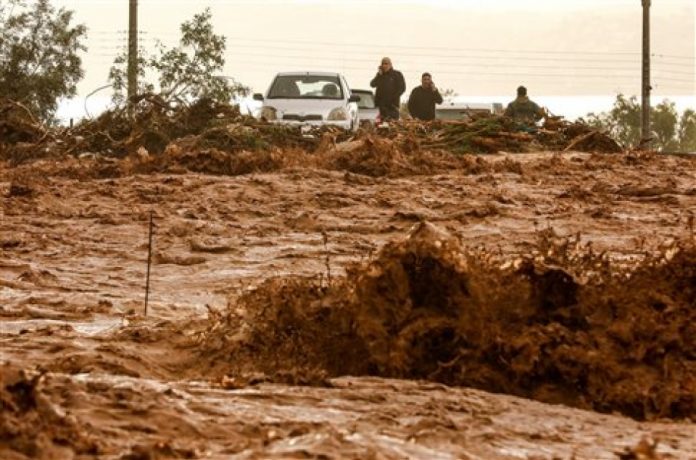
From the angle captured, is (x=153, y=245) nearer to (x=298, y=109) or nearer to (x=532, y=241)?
(x=532, y=241)

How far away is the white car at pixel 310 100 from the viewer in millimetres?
23828

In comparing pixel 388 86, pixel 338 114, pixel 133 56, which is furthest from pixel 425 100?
Result: pixel 133 56

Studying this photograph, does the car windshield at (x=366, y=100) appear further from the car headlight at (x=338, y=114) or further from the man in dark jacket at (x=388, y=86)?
the car headlight at (x=338, y=114)

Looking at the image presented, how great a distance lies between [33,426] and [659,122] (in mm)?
49741

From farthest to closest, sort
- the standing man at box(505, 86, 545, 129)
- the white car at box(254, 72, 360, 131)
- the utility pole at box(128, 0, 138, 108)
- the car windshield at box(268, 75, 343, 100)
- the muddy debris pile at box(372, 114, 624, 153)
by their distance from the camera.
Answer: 1. the utility pole at box(128, 0, 138, 108)
2. the car windshield at box(268, 75, 343, 100)
3. the white car at box(254, 72, 360, 131)
4. the standing man at box(505, 86, 545, 129)
5. the muddy debris pile at box(372, 114, 624, 153)

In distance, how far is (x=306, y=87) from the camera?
25.3m

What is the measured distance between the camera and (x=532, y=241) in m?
11.5

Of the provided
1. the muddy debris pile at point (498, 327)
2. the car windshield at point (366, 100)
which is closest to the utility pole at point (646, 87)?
the car windshield at point (366, 100)

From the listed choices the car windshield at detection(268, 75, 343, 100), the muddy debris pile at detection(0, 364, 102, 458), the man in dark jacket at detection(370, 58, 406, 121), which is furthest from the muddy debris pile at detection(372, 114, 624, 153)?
the muddy debris pile at detection(0, 364, 102, 458)

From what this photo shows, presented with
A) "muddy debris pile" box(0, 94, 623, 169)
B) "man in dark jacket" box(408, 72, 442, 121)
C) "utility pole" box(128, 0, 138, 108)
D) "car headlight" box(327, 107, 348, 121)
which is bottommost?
"muddy debris pile" box(0, 94, 623, 169)

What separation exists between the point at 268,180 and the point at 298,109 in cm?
891

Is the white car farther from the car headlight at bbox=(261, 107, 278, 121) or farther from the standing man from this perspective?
the standing man

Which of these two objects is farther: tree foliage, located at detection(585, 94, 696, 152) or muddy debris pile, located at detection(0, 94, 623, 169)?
tree foliage, located at detection(585, 94, 696, 152)

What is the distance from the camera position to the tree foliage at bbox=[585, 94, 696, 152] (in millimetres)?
50844
